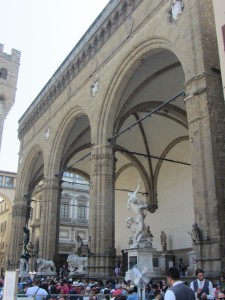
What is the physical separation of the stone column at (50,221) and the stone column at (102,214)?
518 cm

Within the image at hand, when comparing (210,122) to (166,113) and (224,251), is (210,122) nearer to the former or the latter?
(224,251)

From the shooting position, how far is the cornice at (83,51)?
15238 millimetres

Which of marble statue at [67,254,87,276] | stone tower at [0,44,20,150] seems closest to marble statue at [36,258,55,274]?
marble statue at [67,254,87,276]

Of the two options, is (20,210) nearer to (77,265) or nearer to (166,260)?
(77,265)

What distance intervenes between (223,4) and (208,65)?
2.25 metres

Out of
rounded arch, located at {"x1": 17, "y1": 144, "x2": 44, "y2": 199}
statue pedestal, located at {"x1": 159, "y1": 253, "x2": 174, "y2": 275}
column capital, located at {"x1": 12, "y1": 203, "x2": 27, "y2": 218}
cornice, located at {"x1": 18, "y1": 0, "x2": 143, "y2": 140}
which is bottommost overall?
statue pedestal, located at {"x1": 159, "y1": 253, "x2": 174, "y2": 275}

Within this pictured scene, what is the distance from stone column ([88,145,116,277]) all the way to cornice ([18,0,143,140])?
505cm

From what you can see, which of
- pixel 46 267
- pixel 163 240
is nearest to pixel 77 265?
pixel 46 267

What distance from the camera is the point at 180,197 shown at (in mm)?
22234

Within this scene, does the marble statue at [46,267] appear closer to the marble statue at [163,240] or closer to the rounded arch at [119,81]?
the rounded arch at [119,81]

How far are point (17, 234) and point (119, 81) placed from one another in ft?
46.3

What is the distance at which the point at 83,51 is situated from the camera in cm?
1778

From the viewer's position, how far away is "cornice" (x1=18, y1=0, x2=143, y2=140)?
15.2 m

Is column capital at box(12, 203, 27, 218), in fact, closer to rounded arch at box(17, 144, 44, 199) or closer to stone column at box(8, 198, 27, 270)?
stone column at box(8, 198, 27, 270)
